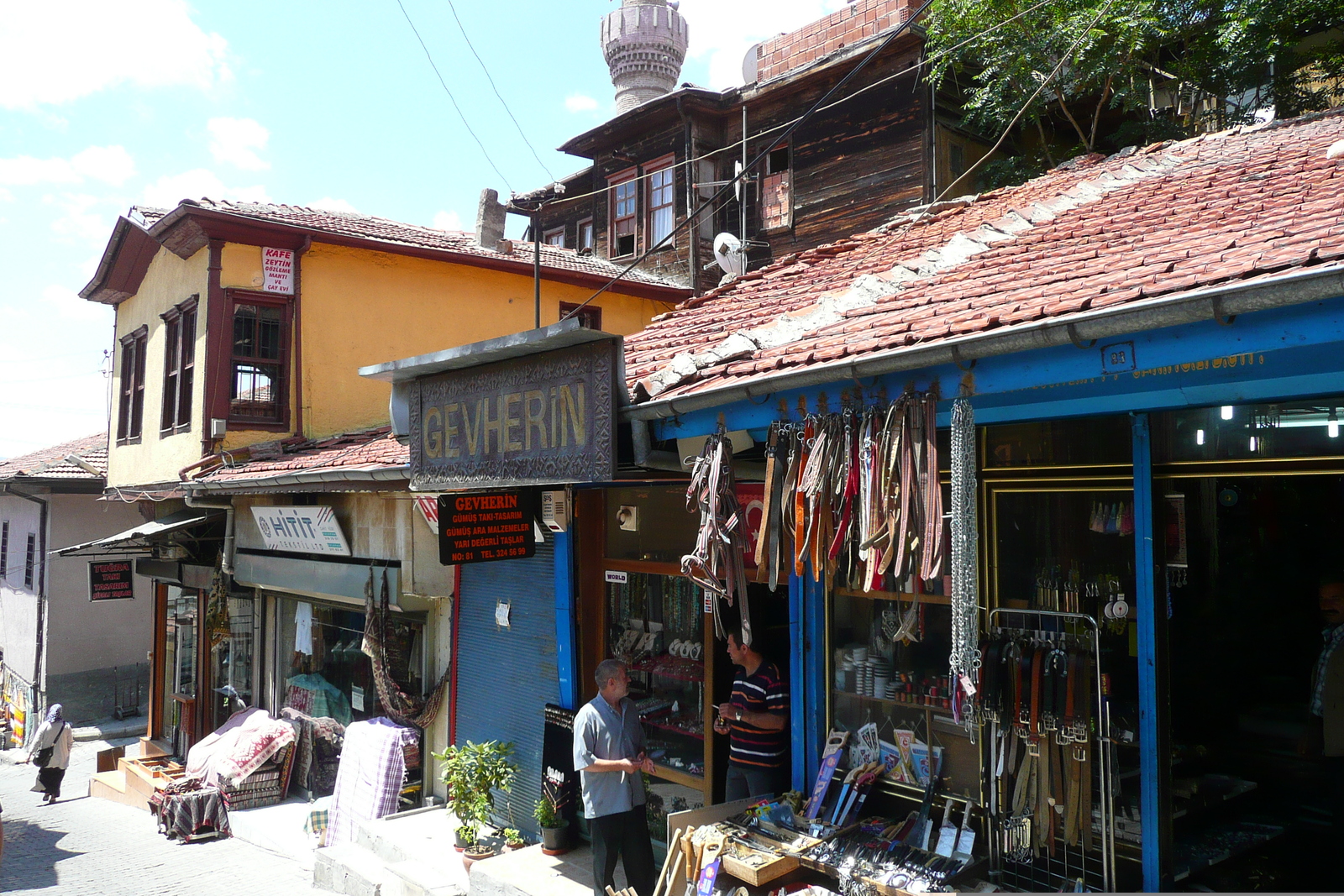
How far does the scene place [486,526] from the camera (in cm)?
777

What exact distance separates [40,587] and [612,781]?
712 inches

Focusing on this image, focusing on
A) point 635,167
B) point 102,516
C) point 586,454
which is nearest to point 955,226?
point 586,454

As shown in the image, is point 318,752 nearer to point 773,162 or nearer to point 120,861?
point 120,861

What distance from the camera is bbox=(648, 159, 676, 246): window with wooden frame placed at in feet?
62.2

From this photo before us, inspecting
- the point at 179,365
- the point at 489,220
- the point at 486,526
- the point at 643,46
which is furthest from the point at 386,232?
the point at 643,46

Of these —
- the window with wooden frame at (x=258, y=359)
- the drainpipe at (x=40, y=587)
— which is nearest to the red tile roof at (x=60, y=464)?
the drainpipe at (x=40, y=587)

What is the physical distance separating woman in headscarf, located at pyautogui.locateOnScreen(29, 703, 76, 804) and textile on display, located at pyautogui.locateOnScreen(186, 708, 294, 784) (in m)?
3.52

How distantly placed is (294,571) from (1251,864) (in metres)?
10.2

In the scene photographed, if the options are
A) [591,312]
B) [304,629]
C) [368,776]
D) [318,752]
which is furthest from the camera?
[591,312]

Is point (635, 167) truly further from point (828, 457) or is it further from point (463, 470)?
point (828, 457)

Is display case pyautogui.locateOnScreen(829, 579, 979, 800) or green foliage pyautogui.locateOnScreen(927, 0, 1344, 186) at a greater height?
green foliage pyautogui.locateOnScreen(927, 0, 1344, 186)

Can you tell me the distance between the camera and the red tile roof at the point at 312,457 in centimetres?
959

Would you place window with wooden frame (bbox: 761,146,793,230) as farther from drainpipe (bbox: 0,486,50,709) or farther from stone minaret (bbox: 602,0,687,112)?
drainpipe (bbox: 0,486,50,709)

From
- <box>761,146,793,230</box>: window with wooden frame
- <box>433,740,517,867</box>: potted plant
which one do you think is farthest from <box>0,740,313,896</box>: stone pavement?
<box>761,146,793,230</box>: window with wooden frame
